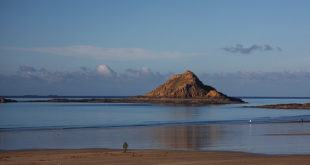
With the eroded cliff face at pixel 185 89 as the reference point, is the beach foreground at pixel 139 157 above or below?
below

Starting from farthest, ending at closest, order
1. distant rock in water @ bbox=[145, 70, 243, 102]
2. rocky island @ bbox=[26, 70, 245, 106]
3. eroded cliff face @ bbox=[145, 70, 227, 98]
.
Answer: eroded cliff face @ bbox=[145, 70, 227, 98] < distant rock in water @ bbox=[145, 70, 243, 102] < rocky island @ bbox=[26, 70, 245, 106]

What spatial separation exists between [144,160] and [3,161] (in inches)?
231

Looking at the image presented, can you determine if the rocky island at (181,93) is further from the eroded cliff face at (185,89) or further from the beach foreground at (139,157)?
the beach foreground at (139,157)

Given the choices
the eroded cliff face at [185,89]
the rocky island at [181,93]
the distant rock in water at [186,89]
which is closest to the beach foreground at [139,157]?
the rocky island at [181,93]

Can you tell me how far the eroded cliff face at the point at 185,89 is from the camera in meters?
144

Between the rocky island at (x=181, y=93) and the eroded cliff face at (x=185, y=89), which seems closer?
the rocky island at (x=181, y=93)

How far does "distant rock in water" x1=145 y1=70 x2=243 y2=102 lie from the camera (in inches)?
5604

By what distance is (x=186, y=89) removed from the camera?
147625 mm

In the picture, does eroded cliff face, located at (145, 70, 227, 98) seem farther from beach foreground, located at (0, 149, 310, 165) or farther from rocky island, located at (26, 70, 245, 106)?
beach foreground, located at (0, 149, 310, 165)

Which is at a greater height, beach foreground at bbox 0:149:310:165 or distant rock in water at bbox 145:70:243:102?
distant rock in water at bbox 145:70:243:102

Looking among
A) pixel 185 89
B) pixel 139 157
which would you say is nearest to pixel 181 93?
pixel 185 89

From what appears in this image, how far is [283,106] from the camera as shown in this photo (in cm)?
8700

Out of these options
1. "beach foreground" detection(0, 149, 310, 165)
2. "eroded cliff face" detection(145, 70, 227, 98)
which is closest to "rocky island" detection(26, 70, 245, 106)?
"eroded cliff face" detection(145, 70, 227, 98)

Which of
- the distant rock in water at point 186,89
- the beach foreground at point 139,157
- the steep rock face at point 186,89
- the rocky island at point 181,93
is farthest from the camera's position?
the steep rock face at point 186,89
